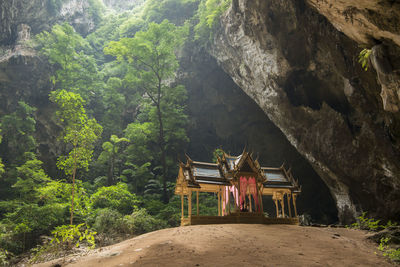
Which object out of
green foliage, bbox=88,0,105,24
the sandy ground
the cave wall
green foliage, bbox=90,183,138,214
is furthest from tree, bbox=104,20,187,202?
green foliage, bbox=88,0,105,24

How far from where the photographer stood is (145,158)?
23297mm

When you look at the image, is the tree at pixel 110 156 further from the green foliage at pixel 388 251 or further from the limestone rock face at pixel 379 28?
the green foliage at pixel 388 251

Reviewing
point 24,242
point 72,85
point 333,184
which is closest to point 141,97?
point 72,85

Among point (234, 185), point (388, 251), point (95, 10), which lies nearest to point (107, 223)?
point (234, 185)

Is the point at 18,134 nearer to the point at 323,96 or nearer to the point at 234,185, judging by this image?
the point at 234,185

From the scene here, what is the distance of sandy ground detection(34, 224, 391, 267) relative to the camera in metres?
5.85

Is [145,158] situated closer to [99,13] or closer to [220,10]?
[220,10]

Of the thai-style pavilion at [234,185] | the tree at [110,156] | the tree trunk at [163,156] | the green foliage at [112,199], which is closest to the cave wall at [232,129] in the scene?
the tree trunk at [163,156]

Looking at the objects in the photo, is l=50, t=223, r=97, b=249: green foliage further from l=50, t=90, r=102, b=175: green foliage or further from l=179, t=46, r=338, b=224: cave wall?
l=179, t=46, r=338, b=224: cave wall

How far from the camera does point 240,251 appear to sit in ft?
21.2

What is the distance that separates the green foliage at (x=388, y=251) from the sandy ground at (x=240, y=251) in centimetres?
20

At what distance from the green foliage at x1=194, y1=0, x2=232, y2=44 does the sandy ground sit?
757 inches

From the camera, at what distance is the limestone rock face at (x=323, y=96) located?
1254 centimetres

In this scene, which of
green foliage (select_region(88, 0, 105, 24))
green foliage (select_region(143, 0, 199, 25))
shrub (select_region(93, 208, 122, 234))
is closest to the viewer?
shrub (select_region(93, 208, 122, 234))
